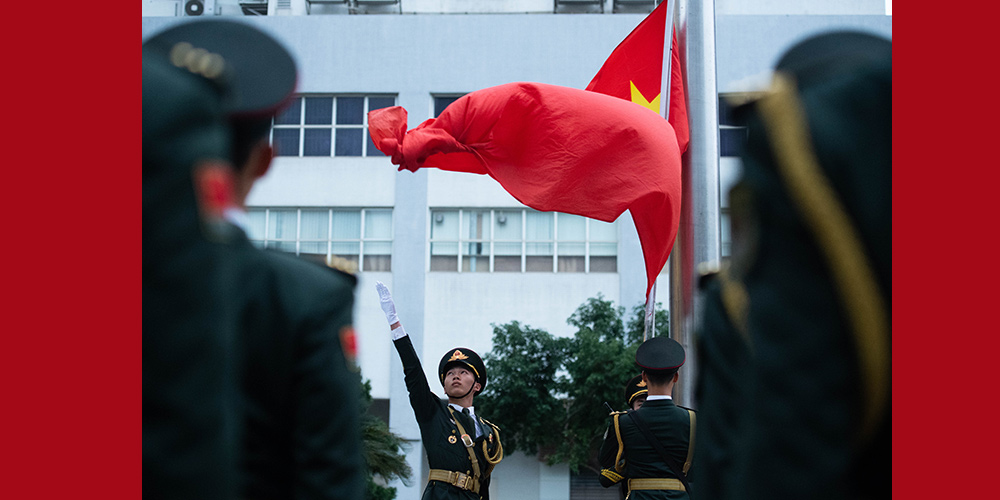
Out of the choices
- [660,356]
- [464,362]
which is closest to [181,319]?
[660,356]

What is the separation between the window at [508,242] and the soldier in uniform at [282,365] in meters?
24.2

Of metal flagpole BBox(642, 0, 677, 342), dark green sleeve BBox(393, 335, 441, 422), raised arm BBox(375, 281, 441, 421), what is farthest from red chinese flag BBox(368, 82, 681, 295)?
dark green sleeve BBox(393, 335, 441, 422)

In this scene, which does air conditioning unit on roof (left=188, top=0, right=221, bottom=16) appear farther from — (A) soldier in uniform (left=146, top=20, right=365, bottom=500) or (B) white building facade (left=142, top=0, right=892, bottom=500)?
(A) soldier in uniform (left=146, top=20, right=365, bottom=500)

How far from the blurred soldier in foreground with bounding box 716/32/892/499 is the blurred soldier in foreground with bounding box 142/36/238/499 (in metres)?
0.72

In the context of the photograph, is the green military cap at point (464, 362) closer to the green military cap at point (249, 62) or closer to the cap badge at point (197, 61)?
the green military cap at point (249, 62)

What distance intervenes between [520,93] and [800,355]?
590 centimetres

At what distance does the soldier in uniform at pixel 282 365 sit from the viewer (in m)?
1.97

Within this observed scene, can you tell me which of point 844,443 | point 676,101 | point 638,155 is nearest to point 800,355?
point 844,443

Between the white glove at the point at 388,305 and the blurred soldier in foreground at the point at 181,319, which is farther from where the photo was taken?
the white glove at the point at 388,305

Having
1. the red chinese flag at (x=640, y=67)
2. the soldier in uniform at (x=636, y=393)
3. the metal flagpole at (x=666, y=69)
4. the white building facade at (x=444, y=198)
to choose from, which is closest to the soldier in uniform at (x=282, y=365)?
the soldier in uniform at (x=636, y=393)

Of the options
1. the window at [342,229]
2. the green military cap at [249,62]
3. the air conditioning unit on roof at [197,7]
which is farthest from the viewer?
the air conditioning unit on roof at [197,7]

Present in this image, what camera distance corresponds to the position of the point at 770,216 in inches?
52.4

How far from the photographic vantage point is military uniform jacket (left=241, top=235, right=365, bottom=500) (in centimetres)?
209

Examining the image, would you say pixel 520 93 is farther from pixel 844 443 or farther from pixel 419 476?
pixel 419 476
